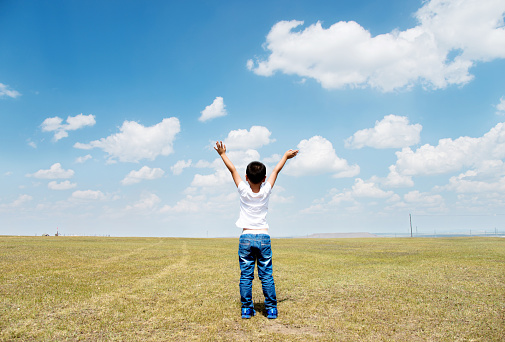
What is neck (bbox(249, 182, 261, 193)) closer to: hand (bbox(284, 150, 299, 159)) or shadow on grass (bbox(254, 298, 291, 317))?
hand (bbox(284, 150, 299, 159))

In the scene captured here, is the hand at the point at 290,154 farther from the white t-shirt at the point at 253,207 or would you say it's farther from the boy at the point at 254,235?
the white t-shirt at the point at 253,207

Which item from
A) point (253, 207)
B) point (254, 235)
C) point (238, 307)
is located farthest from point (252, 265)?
point (238, 307)

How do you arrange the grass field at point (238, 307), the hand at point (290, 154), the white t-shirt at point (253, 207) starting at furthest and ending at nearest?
the hand at point (290, 154)
the white t-shirt at point (253, 207)
the grass field at point (238, 307)

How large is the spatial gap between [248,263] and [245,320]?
1.03 m

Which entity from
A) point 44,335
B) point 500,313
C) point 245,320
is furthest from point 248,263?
point 500,313

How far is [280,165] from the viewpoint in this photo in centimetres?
721

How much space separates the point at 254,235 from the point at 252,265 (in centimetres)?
62

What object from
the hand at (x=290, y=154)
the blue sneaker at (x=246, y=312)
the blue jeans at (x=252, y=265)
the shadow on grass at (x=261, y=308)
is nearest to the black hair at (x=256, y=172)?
the hand at (x=290, y=154)

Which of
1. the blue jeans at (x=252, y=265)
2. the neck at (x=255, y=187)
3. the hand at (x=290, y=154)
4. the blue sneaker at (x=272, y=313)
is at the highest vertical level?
the hand at (x=290, y=154)

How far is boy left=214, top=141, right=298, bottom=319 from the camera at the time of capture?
6.46m

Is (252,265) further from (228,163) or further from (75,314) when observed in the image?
(75,314)

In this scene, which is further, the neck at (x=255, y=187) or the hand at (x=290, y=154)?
the hand at (x=290, y=154)

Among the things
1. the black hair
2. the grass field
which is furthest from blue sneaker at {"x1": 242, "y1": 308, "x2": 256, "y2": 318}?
the black hair

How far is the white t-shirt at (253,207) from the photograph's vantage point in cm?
668
